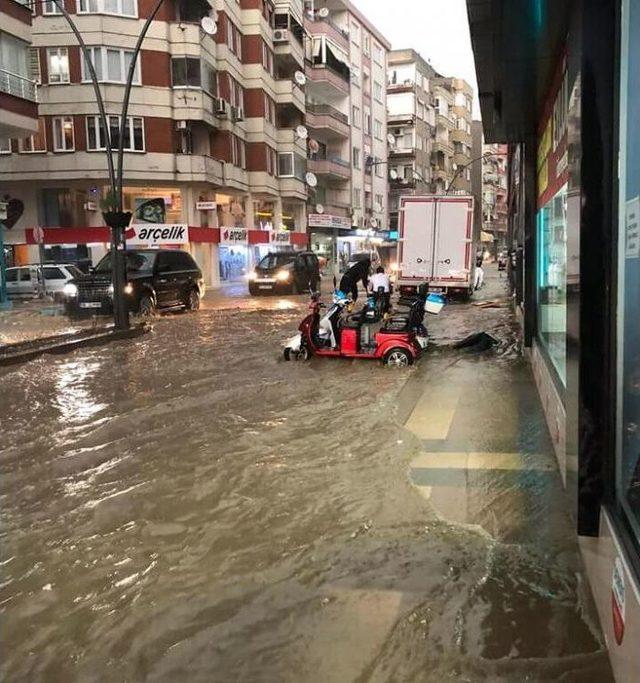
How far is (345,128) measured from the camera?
58281 mm

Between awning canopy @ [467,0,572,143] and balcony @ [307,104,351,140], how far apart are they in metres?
45.4

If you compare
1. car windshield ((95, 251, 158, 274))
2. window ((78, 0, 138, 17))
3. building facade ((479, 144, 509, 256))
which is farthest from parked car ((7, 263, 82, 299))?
building facade ((479, 144, 509, 256))

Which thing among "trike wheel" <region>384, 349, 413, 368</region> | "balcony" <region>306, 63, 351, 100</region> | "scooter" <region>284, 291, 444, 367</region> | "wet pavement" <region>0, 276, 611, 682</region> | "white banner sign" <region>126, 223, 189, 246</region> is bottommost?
"wet pavement" <region>0, 276, 611, 682</region>

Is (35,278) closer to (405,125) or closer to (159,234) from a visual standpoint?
(159,234)

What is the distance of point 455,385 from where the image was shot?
31.0 feet

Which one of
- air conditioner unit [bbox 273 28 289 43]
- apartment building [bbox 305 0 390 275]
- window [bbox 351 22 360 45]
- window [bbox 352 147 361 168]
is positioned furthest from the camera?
window [bbox 351 22 360 45]

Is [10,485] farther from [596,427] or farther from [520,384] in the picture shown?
[520,384]

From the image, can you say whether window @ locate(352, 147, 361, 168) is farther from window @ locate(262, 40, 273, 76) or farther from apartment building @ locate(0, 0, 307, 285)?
apartment building @ locate(0, 0, 307, 285)

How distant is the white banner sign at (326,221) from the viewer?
51.2 m

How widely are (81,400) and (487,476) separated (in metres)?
5.56

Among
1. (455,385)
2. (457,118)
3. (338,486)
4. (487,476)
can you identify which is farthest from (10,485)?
(457,118)

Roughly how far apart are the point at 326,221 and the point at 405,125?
3292 centimetres

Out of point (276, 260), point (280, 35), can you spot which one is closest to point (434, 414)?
point (276, 260)

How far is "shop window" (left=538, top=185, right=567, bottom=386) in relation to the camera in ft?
19.6
